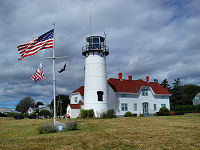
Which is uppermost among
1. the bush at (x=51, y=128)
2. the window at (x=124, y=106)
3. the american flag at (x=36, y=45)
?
the american flag at (x=36, y=45)

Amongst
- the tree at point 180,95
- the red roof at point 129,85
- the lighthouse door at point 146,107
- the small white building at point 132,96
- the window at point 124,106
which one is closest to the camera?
the small white building at point 132,96

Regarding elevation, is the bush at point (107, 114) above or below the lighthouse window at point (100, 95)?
below

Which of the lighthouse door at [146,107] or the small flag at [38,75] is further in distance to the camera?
the lighthouse door at [146,107]

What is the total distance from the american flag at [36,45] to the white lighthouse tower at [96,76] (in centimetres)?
1352

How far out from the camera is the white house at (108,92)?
29.3m

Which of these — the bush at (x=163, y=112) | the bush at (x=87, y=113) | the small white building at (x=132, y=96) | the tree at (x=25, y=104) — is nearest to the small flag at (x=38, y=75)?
the bush at (x=87, y=113)

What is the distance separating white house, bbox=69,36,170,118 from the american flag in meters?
13.5

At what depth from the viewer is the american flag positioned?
1591cm

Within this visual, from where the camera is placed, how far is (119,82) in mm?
36438

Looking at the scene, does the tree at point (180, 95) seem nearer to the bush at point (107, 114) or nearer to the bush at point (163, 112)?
the bush at point (163, 112)

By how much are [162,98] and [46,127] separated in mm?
29140

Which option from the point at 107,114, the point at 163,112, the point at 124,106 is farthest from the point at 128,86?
the point at 107,114

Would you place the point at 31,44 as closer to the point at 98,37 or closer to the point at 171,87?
the point at 98,37

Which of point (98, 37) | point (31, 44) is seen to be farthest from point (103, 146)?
point (98, 37)
